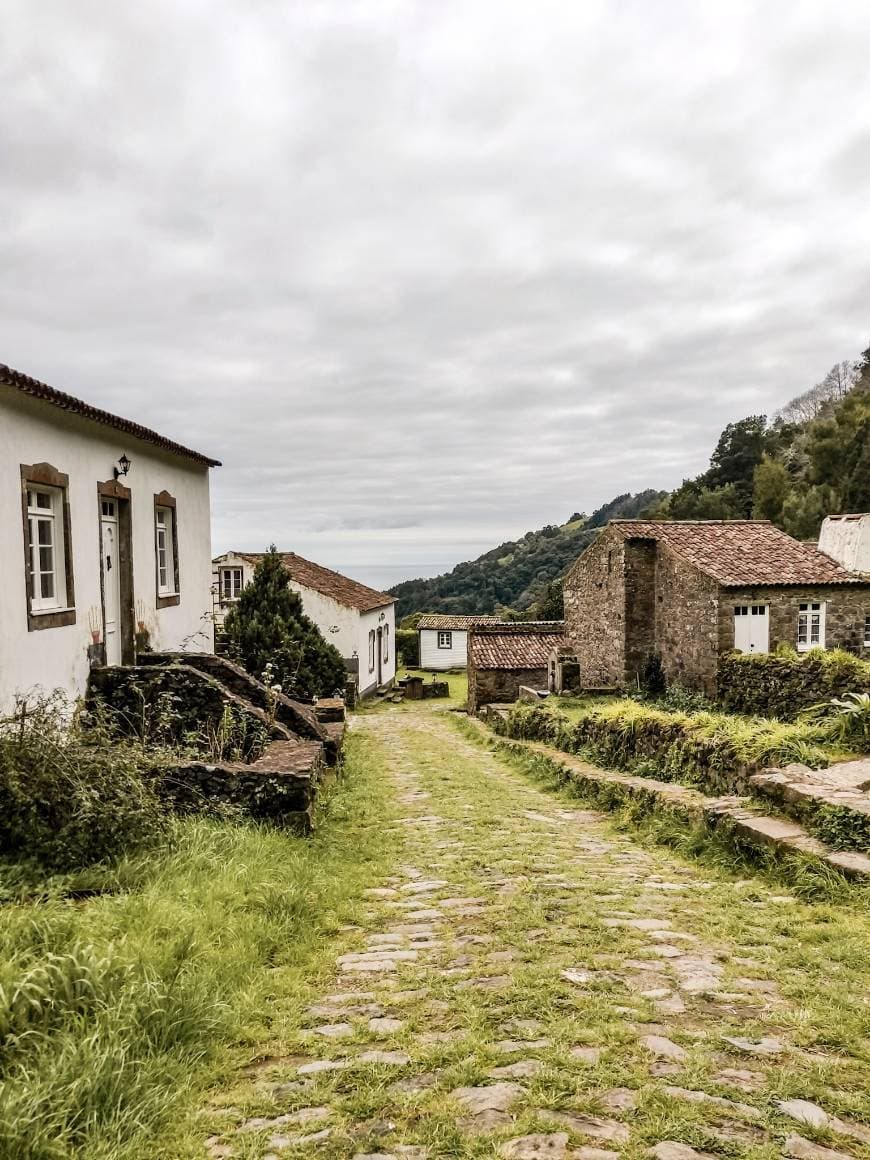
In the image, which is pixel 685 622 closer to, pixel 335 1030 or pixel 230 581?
pixel 335 1030

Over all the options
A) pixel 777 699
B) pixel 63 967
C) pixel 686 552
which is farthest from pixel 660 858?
pixel 686 552

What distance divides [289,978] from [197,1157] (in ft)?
5.73

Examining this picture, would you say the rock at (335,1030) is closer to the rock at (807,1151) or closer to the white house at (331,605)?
the rock at (807,1151)

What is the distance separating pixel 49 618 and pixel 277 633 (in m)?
14.9

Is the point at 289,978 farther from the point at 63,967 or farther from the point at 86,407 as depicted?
the point at 86,407

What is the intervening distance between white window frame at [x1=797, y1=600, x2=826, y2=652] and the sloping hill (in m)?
47.7

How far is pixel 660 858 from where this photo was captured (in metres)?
7.50

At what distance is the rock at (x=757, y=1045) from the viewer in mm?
3385

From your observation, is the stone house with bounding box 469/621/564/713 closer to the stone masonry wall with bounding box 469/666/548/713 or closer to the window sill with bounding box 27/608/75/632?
the stone masonry wall with bounding box 469/666/548/713

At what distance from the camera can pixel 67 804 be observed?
603cm

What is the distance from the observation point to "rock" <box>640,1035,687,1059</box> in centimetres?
335

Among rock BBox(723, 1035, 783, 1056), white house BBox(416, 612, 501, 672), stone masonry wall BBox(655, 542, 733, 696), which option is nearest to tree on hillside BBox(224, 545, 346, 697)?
stone masonry wall BBox(655, 542, 733, 696)

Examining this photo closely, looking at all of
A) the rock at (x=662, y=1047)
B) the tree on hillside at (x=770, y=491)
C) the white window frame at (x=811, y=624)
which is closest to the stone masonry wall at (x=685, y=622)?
the white window frame at (x=811, y=624)

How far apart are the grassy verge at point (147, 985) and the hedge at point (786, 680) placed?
502 inches
